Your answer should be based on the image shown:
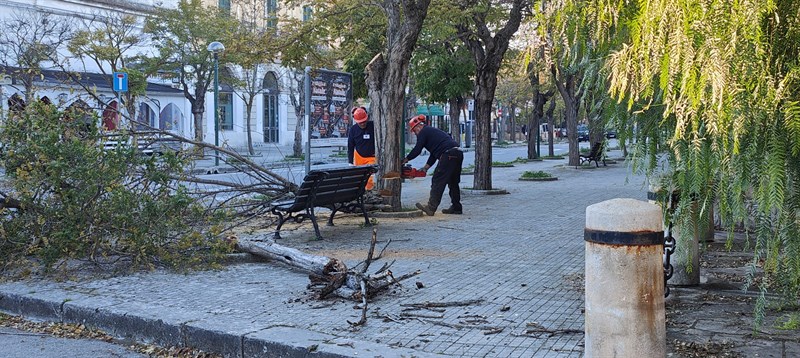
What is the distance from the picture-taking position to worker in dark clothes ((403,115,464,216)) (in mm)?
12891

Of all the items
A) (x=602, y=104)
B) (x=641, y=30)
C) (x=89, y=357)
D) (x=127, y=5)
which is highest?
(x=127, y=5)

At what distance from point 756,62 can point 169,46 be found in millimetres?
30857

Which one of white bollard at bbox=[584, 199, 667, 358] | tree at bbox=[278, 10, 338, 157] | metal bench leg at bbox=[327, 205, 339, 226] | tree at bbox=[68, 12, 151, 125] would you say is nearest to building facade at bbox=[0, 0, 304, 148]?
tree at bbox=[68, 12, 151, 125]

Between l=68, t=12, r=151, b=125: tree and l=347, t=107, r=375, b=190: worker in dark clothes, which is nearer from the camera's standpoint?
l=347, t=107, r=375, b=190: worker in dark clothes

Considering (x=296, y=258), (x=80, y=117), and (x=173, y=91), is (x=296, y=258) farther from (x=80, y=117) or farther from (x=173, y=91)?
(x=173, y=91)

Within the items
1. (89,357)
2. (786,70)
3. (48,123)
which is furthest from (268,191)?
(786,70)

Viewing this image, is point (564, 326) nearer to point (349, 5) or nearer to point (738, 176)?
point (738, 176)

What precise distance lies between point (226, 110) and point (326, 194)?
39611 mm

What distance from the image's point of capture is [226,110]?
160ft

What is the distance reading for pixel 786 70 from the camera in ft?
14.5

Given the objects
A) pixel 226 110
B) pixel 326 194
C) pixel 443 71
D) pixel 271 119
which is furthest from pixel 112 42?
pixel 326 194

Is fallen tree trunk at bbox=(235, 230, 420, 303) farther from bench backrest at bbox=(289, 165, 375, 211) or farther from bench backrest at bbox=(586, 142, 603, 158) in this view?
bench backrest at bbox=(289, 165, 375, 211)

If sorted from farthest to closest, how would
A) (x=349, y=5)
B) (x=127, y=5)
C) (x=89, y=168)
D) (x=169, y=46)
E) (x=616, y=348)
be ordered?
(x=127, y=5) → (x=169, y=46) → (x=349, y=5) → (x=89, y=168) → (x=616, y=348)

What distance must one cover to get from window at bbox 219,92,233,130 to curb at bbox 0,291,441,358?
41.9 meters
